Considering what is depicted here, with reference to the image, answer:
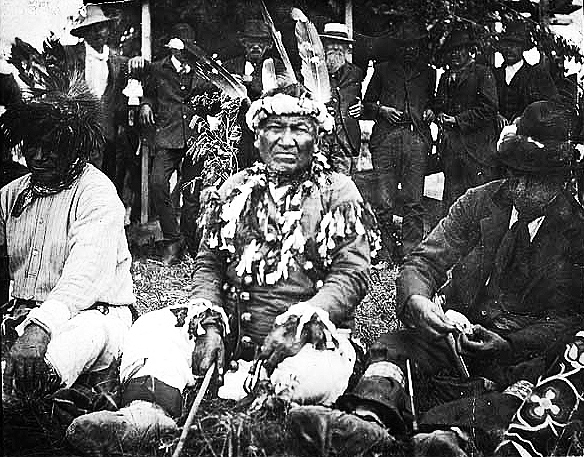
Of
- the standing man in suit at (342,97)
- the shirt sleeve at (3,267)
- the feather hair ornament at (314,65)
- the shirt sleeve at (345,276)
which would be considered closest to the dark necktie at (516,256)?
the shirt sleeve at (345,276)

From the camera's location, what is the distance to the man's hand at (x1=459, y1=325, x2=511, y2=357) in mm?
3588

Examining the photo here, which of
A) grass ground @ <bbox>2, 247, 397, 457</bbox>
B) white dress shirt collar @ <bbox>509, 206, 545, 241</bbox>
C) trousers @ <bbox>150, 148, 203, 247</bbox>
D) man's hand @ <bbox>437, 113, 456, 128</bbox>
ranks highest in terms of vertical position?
man's hand @ <bbox>437, 113, 456, 128</bbox>

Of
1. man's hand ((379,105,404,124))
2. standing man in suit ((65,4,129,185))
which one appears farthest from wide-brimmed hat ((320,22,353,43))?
standing man in suit ((65,4,129,185))

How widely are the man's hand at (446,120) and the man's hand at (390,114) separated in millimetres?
170

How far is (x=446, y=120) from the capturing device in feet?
11.9

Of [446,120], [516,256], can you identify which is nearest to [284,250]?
[446,120]

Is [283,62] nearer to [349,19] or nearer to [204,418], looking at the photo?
[349,19]

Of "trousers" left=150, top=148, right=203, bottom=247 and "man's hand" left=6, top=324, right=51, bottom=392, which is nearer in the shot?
"man's hand" left=6, top=324, right=51, bottom=392

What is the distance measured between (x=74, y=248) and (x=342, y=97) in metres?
1.36

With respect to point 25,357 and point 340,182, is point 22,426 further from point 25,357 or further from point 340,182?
point 340,182

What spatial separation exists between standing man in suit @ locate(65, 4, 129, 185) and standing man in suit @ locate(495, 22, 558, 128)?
1.67 m

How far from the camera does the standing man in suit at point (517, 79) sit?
3.62 meters

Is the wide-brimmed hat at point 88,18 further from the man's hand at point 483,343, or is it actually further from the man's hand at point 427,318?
the man's hand at point 483,343

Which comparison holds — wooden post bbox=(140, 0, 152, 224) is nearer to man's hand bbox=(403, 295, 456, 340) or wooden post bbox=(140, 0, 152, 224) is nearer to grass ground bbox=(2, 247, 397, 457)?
grass ground bbox=(2, 247, 397, 457)
